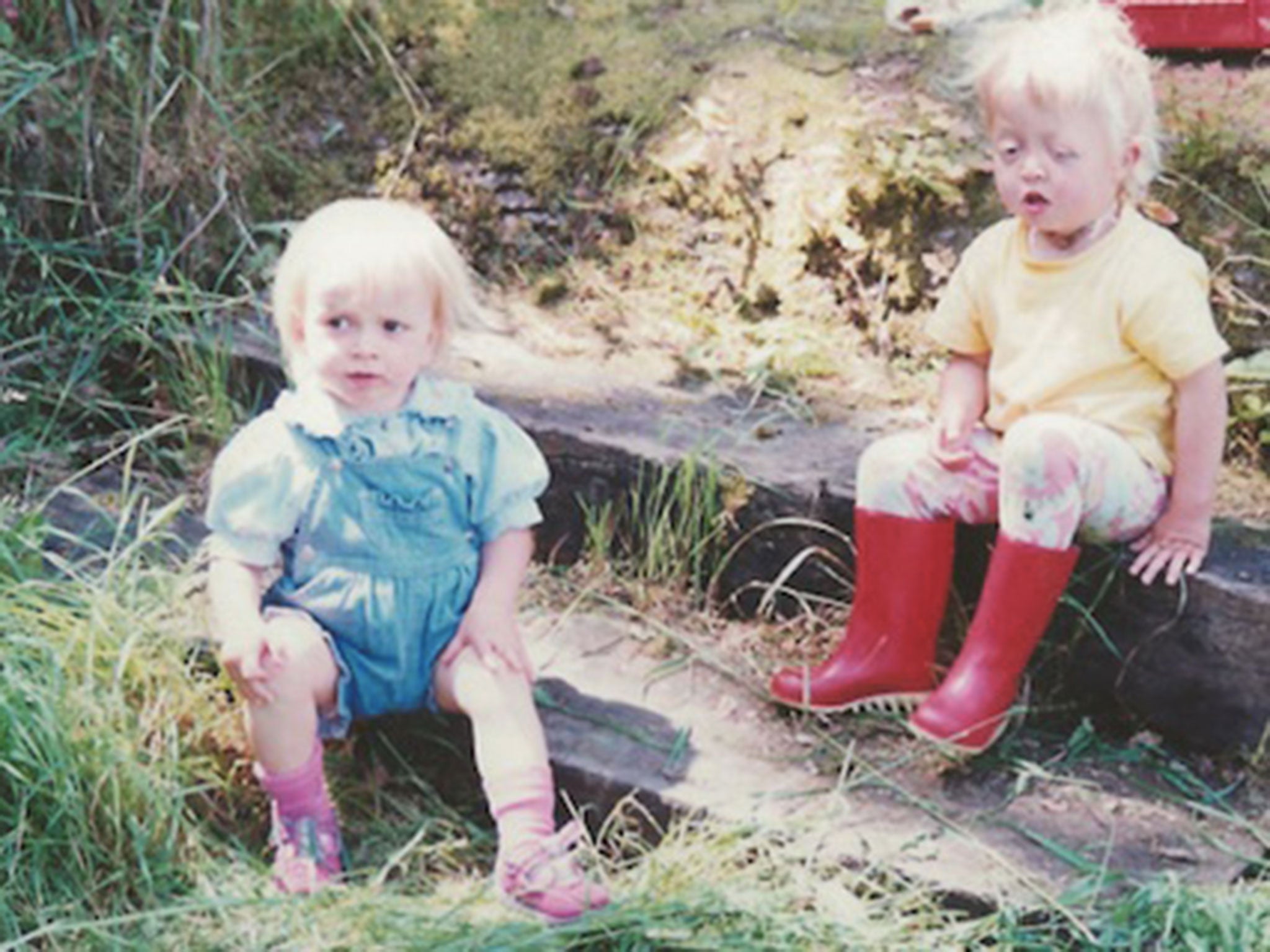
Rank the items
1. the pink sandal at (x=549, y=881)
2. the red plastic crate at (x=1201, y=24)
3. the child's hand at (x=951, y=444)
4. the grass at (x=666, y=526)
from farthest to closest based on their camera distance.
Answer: the red plastic crate at (x=1201, y=24), the grass at (x=666, y=526), the child's hand at (x=951, y=444), the pink sandal at (x=549, y=881)

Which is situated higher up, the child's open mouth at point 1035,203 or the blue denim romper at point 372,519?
the child's open mouth at point 1035,203

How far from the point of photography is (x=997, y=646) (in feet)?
10.2

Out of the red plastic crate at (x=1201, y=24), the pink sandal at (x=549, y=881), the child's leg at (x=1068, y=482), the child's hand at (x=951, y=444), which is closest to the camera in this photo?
the pink sandal at (x=549, y=881)

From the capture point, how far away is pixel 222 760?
3.17 meters

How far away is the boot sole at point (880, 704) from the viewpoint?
328 centimetres

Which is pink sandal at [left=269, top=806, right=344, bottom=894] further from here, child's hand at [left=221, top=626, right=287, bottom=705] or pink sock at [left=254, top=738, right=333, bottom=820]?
child's hand at [left=221, top=626, right=287, bottom=705]

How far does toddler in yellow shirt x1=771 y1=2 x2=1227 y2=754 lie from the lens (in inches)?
120

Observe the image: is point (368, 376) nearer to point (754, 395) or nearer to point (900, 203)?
point (754, 395)

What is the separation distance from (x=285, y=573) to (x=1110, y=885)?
1429 mm

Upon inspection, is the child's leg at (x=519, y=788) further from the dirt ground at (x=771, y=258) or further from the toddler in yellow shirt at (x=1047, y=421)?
the dirt ground at (x=771, y=258)

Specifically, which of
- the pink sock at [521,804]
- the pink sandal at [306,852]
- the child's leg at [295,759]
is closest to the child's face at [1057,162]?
the pink sock at [521,804]

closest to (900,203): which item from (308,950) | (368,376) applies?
(368,376)

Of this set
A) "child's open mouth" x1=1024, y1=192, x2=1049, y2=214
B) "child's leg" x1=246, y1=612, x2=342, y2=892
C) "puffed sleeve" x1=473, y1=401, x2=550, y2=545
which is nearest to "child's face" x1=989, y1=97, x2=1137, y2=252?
"child's open mouth" x1=1024, y1=192, x2=1049, y2=214

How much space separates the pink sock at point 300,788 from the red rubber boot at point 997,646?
3.30 ft
